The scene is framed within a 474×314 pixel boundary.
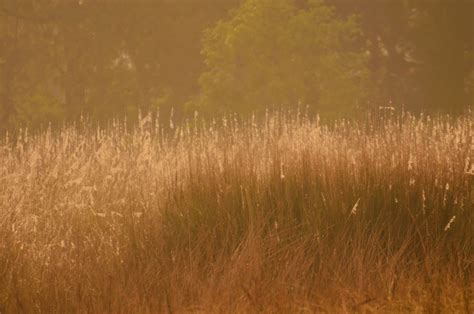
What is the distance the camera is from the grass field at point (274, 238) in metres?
5.13

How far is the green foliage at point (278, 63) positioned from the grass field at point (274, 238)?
45.4ft

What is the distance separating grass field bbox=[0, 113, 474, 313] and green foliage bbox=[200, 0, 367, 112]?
13.8m

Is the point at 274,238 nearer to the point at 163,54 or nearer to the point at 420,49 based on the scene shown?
the point at 420,49

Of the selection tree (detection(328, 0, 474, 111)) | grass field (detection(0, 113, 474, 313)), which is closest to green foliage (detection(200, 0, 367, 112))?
tree (detection(328, 0, 474, 111))

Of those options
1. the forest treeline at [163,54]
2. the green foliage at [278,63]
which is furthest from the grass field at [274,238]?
the forest treeline at [163,54]

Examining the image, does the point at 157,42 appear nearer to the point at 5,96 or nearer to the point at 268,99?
the point at 5,96

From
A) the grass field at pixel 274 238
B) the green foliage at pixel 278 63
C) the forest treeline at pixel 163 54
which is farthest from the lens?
the forest treeline at pixel 163 54

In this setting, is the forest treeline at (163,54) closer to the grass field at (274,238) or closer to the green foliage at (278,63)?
the green foliage at (278,63)

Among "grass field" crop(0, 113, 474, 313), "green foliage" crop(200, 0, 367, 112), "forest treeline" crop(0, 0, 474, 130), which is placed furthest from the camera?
"forest treeline" crop(0, 0, 474, 130)

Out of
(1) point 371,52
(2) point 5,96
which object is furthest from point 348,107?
(2) point 5,96

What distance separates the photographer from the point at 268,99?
2100cm

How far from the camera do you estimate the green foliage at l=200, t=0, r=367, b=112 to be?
20.7m

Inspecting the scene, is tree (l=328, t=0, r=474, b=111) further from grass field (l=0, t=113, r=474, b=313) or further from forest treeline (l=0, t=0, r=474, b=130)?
grass field (l=0, t=113, r=474, b=313)

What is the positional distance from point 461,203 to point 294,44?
49.5ft
